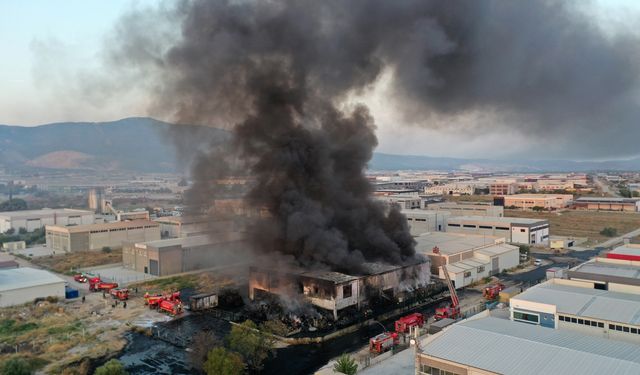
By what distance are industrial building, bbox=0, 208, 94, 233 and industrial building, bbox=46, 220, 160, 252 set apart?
12.1 meters

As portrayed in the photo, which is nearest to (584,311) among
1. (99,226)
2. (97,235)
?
(97,235)

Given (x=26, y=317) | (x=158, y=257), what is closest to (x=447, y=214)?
(x=158, y=257)

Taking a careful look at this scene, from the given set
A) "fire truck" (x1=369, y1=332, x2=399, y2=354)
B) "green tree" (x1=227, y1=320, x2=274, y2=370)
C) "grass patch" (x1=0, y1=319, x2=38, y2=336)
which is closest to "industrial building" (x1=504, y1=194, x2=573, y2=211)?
"fire truck" (x1=369, y1=332, x2=399, y2=354)

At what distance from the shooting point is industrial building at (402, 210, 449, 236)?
54.0 meters

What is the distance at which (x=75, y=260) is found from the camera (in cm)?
4562

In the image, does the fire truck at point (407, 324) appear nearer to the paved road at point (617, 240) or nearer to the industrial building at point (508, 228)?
the industrial building at point (508, 228)

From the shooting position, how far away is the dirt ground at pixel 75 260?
42750 millimetres

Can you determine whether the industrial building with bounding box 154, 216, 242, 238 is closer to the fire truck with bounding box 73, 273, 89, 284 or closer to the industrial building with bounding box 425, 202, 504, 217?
the fire truck with bounding box 73, 273, 89, 284

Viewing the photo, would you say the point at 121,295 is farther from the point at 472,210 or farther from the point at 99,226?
the point at 472,210

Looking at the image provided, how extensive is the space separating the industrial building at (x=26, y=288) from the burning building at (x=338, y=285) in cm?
1294

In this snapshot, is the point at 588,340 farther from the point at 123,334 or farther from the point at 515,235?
the point at 515,235

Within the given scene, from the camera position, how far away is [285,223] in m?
31.7

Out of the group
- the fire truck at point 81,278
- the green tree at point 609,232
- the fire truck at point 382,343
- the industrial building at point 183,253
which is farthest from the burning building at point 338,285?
the green tree at point 609,232

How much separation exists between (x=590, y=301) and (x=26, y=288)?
103 ft
